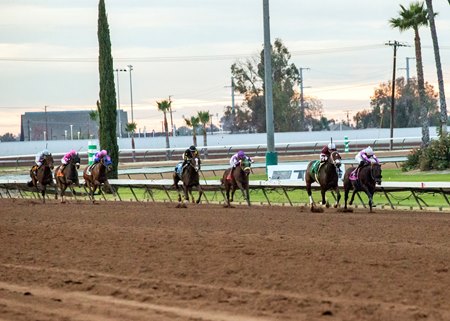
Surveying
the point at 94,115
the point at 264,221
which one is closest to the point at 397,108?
the point at 94,115

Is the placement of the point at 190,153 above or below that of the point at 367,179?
above

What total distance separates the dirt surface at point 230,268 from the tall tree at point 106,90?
19.3 metres

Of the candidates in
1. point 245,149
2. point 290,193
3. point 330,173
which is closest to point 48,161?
point 290,193

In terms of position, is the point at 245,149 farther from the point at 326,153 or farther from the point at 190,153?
the point at 326,153

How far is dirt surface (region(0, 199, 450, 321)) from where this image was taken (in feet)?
33.9

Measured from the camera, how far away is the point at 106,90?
137 feet

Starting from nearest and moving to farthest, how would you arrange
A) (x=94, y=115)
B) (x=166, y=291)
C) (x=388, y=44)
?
(x=166, y=291)
(x=388, y=44)
(x=94, y=115)

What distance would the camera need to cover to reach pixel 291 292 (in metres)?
11.3

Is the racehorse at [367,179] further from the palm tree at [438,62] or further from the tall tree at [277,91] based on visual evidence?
the tall tree at [277,91]

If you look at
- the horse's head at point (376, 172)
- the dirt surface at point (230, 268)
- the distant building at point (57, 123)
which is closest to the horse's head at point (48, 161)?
the dirt surface at point (230, 268)

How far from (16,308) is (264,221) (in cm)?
1070

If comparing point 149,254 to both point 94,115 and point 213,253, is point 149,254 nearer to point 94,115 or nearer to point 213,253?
point 213,253

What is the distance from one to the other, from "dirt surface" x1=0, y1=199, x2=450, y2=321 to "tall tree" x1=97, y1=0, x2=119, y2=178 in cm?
1933

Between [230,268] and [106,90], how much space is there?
2905cm
